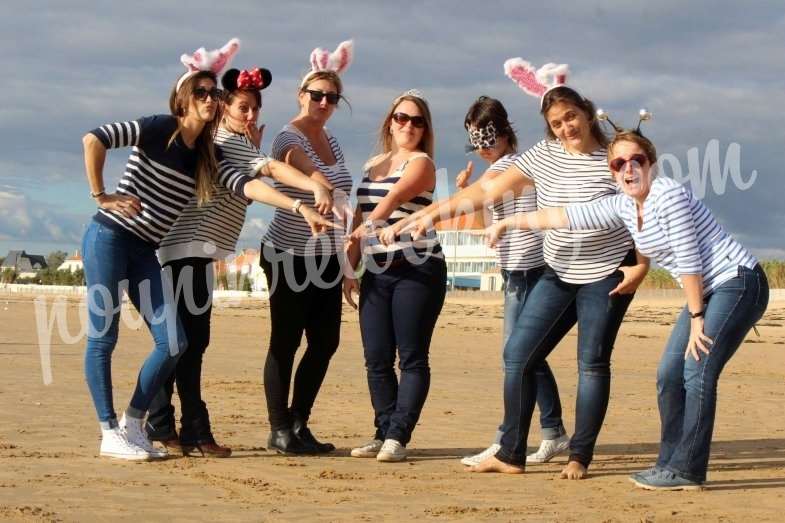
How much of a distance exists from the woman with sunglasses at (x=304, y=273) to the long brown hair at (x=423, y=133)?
1.02 feet

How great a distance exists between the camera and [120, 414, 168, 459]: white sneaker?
626 centimetres

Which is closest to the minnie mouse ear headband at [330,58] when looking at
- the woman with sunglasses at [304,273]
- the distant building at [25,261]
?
the woman with sunglasses at [304,273]

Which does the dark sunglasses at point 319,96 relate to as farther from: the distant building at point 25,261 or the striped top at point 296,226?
the distant building at point 25,261

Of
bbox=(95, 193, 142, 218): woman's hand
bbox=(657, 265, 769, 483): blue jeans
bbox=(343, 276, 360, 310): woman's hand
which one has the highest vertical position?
bbox=(95, 193, 142, 218): woman's hand

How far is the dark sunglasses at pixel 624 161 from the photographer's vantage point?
5.58 metres

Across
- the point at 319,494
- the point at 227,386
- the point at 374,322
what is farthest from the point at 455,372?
the point at 319,494

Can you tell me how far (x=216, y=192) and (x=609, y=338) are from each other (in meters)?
2.32

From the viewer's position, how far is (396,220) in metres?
6.48

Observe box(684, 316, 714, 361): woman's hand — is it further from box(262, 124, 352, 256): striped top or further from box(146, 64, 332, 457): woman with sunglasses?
box(146, 64, 332, 457): woman with sunglasses

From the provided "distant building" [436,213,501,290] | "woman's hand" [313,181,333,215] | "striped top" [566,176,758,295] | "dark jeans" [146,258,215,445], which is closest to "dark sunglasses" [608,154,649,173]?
"striped top" [566,176,758,295]

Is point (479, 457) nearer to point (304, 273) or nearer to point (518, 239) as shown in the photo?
point (518, 239)

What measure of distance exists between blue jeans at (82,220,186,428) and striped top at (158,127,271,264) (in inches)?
7.4

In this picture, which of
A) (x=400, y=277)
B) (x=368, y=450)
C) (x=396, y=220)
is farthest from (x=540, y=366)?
(x=396, y=220)

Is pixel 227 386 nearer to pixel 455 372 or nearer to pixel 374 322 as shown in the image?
pixel 455 372
